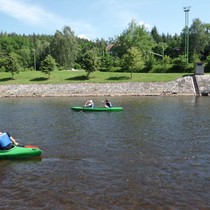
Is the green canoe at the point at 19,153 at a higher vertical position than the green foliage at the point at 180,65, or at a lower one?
lower

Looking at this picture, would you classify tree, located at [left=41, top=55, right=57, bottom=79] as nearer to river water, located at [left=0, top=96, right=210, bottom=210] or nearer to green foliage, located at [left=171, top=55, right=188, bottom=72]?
green foliage, located at [left=171, top=55, right=188, bottom=72]

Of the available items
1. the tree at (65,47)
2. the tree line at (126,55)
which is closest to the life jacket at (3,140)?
the tree line at (126,55)

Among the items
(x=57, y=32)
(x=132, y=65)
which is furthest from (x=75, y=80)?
(x=57, y=32)

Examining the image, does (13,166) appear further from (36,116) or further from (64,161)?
(36,116)

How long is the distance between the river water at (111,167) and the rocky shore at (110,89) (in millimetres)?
30760

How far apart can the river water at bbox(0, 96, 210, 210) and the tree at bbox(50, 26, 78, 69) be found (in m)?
69.8

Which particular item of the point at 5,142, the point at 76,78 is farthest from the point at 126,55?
the point at 5,142

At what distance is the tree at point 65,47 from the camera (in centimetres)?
9656

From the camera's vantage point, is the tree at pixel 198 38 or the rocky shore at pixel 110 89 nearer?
the rocky shore at pixel 110 89

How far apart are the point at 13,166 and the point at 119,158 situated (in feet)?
17.8

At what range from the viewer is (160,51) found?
11731cm

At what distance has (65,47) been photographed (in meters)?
96.8

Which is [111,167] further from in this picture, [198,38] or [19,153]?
[198,38]

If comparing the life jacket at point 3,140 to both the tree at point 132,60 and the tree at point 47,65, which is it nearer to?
the tree at point 47,65
